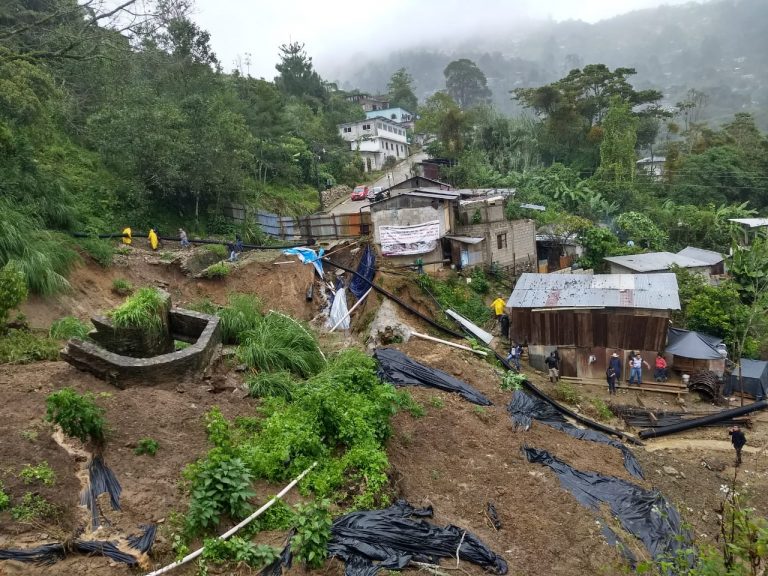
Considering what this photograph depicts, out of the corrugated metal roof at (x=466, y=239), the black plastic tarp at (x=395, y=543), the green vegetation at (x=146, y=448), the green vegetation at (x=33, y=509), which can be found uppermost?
the corrugated metal roof at (x=466, y=239)

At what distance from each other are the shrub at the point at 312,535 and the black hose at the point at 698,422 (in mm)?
11181

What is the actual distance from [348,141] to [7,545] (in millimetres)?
46371

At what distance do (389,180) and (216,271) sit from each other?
24.0 m

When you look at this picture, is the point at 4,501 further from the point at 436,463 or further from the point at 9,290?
the point at 436,463

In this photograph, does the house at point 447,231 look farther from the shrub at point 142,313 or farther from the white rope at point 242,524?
the white rope at point 242,524

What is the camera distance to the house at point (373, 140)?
48.7 m

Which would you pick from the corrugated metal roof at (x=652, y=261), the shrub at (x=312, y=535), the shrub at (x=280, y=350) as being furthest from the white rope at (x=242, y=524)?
the corrugated metal roof at (x=652, y=261)

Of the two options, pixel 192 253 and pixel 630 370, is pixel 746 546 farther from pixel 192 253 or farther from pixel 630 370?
pixel 192 253

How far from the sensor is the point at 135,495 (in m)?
5.55

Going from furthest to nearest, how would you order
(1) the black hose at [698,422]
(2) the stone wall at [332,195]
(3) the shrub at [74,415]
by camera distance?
(2) the stone wall at [332,195] → (1) the black hose at [698,422] → (3) the shrub at [74,415]

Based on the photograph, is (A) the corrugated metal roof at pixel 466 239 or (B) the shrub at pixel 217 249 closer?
(B) the shrub at pixel 217 249

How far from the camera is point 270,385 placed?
8.77 metres

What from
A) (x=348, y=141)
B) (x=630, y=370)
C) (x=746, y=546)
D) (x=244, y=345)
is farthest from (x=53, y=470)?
(x=348, y=141)

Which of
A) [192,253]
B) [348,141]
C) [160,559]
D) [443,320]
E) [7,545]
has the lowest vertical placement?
[443,320]
